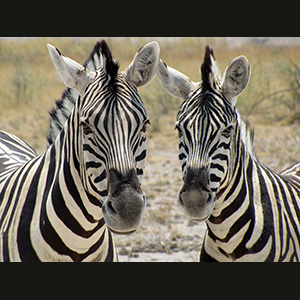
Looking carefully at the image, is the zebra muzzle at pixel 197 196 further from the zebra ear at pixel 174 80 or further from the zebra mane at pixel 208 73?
the zebra ear at pixel 174 80

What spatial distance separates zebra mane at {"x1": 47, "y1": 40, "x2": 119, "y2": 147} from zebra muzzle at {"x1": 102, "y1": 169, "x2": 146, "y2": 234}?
673 millimetres

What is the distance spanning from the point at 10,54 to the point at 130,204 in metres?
14.7

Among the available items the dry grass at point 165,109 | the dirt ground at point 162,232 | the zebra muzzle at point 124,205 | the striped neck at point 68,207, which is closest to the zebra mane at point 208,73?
the striped neck at point 68,207

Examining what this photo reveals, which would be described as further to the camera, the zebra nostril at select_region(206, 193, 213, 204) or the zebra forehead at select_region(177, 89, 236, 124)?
the zebra forehead at select_region(177, 89, 236, 124)

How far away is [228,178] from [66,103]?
4.14ft

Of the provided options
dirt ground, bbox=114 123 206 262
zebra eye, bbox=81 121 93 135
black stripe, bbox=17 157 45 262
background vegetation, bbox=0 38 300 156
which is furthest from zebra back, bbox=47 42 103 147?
background vegetation, bbox=0 38 300 156

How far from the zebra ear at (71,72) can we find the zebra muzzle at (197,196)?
0.90 metres

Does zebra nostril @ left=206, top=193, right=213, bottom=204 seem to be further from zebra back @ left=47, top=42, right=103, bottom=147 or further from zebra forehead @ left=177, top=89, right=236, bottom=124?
zebra back @ left=47, top=42, right=103, bottom=147

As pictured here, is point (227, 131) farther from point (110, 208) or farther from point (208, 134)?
point (110, 208)

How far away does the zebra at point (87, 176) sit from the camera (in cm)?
289

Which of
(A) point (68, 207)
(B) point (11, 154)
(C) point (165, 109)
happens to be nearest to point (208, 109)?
(A) point (68, 207)

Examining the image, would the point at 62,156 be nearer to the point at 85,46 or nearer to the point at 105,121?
the point at 105,121

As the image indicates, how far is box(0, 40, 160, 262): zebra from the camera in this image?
9.49 feet

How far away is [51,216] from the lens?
3.25 m
